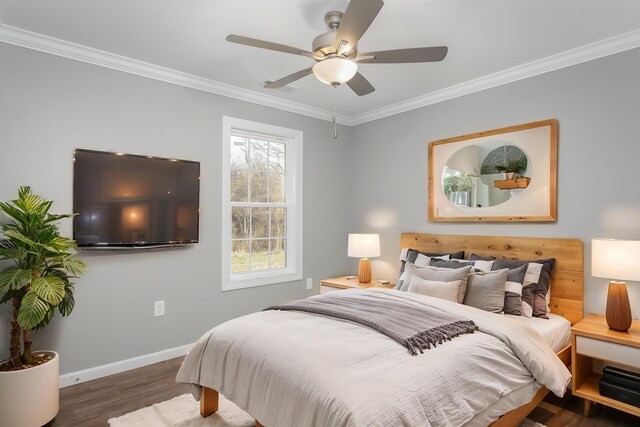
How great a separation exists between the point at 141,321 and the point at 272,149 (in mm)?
2191

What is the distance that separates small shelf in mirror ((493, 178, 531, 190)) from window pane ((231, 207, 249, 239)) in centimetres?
249

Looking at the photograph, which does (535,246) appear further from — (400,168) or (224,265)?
(224,265)

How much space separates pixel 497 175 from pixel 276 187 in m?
2.29

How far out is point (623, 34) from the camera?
2.66 m

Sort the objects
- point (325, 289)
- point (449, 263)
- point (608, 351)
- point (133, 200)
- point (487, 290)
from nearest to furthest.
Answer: point (608, 351), point (487, 290), point (133, 200), point (449, 263), point (325, 289)

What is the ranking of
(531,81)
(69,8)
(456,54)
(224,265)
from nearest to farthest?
1. (69,8)
2. (456,54)
3. (531,81)
4. (224,265)

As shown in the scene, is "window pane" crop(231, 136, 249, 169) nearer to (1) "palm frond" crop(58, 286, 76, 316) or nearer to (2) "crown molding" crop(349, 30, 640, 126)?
(2) "crown molding" crop(349, 30, 640, 126)

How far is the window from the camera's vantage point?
3.83 meters

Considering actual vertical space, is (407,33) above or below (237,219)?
above

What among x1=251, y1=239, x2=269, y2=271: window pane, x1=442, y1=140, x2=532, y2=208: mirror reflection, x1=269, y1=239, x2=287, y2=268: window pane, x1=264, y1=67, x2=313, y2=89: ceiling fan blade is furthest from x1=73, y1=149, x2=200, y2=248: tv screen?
x1=442, y1=140, x2=532, y2=208: mirror reflection

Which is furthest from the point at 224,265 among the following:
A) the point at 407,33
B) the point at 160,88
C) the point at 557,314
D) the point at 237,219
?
the point at 557,314

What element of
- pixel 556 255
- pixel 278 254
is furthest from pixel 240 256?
pixel 556 255

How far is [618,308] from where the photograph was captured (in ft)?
8.03

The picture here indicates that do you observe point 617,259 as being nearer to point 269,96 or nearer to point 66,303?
point 269,96
